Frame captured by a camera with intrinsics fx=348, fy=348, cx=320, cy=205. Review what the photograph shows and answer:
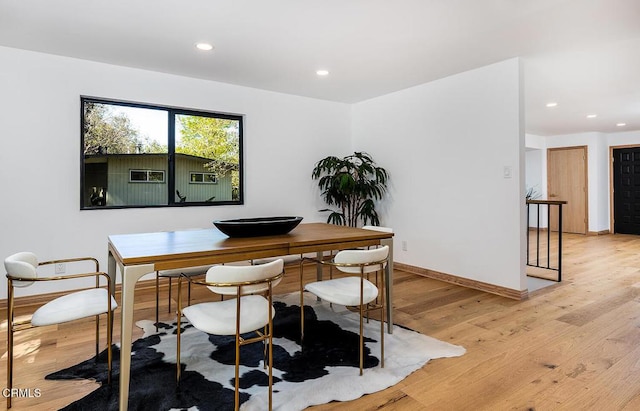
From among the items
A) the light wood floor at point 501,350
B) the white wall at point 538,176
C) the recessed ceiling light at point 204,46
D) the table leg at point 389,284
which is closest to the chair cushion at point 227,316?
the light wood floor at point 501,350

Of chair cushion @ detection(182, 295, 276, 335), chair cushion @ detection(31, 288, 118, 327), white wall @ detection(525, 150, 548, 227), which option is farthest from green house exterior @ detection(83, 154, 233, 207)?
white wall @ detection(525, 150, 548, 227)

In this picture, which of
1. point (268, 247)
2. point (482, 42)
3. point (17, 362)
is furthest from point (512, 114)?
point (17, 362)

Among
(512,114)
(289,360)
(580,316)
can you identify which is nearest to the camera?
(289,360)

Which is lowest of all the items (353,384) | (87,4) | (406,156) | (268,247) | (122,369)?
(353,384)

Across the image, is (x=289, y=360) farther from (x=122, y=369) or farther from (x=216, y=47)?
(x=216, y=47)

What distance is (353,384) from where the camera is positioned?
1.92m

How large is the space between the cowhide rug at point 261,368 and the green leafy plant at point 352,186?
7.11ft

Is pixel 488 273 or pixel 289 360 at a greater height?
pixel 488 273

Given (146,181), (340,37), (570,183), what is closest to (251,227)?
(340,37)

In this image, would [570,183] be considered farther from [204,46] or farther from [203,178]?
[204,46]

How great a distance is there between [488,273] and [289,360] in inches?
97.3

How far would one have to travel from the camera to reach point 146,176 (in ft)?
12.7

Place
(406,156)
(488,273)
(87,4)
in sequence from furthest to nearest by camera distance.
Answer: (406,156) < (488,273) < (87,4)

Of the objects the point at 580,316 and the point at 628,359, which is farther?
the point at 580,316
